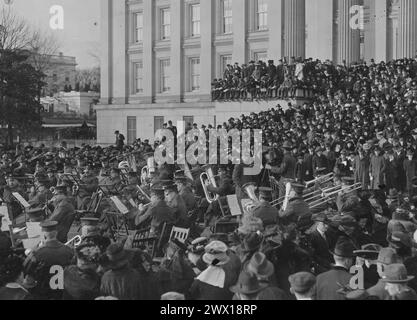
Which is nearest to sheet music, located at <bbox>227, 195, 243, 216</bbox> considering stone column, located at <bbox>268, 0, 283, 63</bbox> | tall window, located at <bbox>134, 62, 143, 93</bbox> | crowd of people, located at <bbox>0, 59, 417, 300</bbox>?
crowd of people, located at <bbox>0, 59, 417, 300</bbox>

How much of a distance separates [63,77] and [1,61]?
40382 mm

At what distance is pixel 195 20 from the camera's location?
150ft

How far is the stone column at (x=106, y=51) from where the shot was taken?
49062 mm

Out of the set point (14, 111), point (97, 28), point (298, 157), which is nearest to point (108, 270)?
point (298, 157)

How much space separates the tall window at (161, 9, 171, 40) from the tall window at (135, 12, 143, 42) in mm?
1809

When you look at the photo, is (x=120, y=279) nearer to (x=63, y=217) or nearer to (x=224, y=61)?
(x=63, y=217)

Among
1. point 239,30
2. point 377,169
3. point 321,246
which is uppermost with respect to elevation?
point 239,30

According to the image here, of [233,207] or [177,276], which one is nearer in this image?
[177,276]

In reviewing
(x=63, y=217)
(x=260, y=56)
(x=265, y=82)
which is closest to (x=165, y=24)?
(x=260, y=56)

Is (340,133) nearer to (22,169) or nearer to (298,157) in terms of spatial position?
(298,157)

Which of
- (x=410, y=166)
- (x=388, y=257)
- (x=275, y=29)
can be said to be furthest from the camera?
(x=275, y=29)

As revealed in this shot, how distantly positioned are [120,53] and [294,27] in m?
15.6

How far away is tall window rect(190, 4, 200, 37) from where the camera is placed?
45438mm

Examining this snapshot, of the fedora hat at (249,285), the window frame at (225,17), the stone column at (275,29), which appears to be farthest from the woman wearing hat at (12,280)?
the window frame at (225,17)
